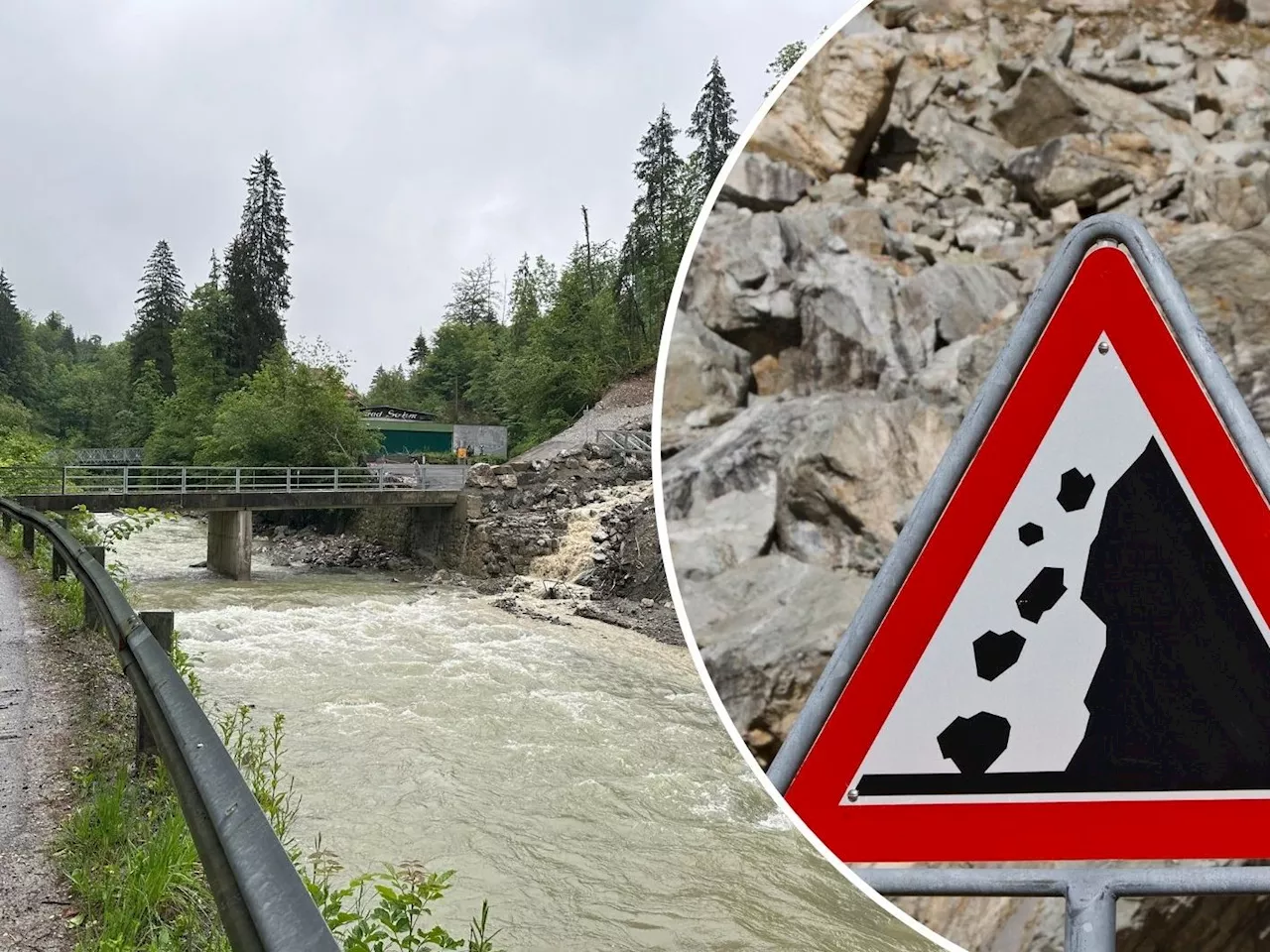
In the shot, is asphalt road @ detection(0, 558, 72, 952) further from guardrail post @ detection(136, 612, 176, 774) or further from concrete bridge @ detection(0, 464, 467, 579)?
concrete bridge @ detection(0, 464, 467, 579)

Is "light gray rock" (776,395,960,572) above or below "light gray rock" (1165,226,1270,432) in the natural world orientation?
below

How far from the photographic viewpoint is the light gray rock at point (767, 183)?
104 cm

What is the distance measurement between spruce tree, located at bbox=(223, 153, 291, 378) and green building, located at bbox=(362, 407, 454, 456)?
7.55 m

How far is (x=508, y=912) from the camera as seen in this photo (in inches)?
238

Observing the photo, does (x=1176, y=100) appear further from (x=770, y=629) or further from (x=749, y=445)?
(x=770, y=629)

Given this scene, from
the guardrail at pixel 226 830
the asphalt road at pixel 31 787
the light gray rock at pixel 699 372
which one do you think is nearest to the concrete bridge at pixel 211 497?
the asphalt road at pixel 31 787

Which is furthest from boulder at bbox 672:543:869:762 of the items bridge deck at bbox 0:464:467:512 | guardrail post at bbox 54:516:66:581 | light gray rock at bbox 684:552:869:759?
bridge deck at bbox 0:464:467:512

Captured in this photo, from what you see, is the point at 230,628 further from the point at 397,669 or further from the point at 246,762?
the point at 246,762

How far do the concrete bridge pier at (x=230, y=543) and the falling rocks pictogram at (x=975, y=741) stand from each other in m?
22.9

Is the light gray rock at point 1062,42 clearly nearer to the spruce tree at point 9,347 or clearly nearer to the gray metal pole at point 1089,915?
the gray metal pole at point 1089,915

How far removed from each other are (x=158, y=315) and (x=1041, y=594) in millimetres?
71013

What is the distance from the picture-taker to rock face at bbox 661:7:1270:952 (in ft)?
3.20

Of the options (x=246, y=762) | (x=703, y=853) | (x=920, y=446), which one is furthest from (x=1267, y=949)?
(x=703, y=853)

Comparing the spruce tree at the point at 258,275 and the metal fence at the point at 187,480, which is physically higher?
the spruce tree at the point at 258,275
